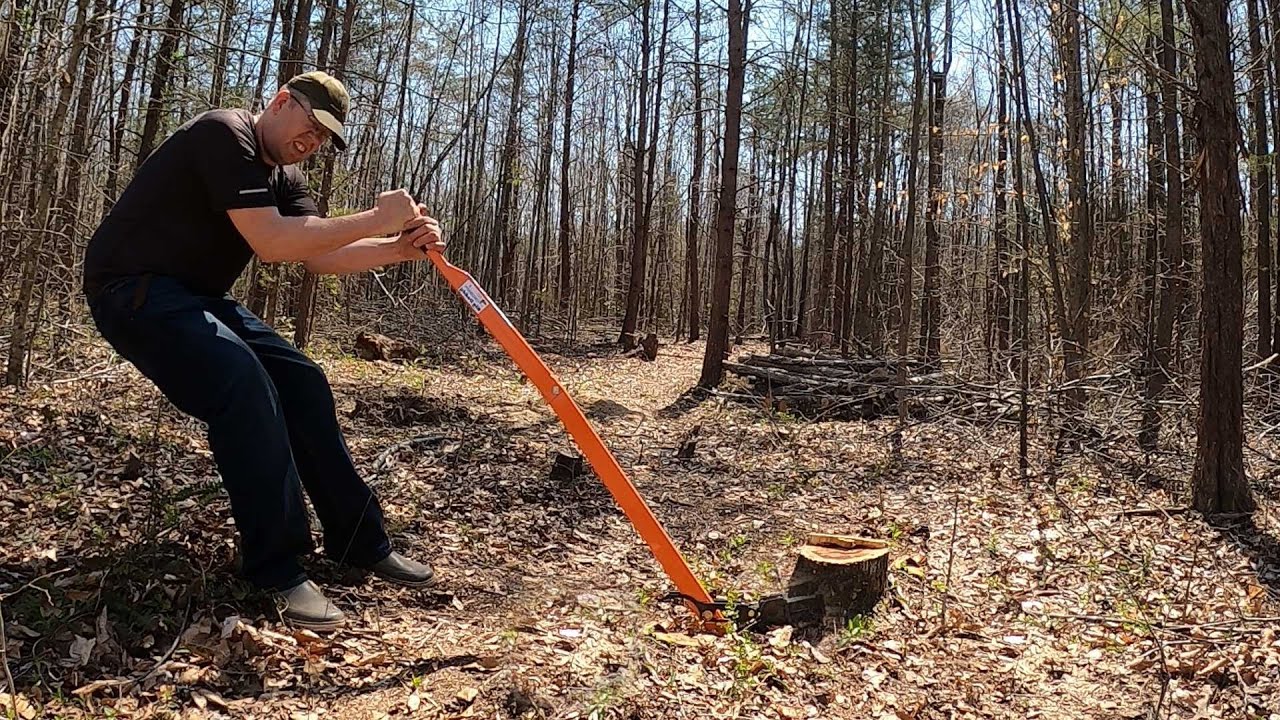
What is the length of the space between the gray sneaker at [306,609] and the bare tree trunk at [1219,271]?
17.4 feet

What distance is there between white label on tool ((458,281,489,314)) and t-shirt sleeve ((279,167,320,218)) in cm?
69

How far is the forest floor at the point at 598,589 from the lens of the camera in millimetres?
2631

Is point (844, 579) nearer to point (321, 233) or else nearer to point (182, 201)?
point (321, 233)

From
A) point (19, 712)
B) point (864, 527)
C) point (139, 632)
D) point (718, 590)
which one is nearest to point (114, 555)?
point (139, 632)

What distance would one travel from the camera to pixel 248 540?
114 inches

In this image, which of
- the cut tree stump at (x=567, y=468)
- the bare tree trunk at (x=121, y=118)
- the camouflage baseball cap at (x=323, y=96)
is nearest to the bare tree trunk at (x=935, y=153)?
the cut tree stump at (x=567, y=468)

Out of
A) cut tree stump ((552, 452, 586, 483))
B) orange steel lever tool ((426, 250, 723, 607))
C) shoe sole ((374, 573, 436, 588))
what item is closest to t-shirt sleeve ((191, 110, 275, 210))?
orange steel lever tool ((426, 250, 723, 607))

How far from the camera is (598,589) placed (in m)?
3.88

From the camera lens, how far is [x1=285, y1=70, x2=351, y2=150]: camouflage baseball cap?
295 centimetres

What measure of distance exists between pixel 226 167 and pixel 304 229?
1.07 ft

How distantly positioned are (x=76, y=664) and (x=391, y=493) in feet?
7.37

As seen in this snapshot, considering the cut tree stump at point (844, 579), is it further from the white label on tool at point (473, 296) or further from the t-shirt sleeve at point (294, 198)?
the t-shirt sleeve at point (294, 198)

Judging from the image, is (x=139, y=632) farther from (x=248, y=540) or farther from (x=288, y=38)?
(x=288, y=38)

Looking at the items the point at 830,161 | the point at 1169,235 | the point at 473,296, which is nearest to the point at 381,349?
the point at 473,296
